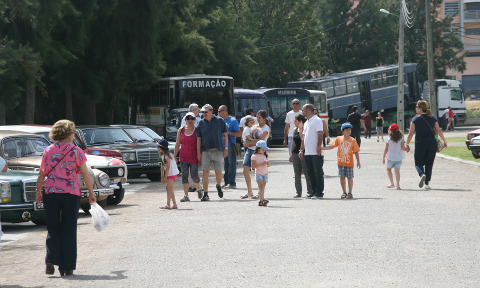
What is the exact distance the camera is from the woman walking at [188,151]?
16125mm

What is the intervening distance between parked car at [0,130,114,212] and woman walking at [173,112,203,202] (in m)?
1.81

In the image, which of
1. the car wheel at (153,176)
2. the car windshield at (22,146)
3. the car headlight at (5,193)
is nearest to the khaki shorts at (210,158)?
the car windshield at (22,146)

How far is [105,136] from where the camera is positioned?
21.3 meters

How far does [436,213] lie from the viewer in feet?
41.0

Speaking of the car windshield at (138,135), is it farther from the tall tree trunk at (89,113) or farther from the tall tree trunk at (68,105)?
the tall tree trunk at (89,113)

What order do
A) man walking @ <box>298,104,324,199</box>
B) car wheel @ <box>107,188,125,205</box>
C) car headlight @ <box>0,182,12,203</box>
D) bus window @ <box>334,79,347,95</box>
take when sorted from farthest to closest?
bus window @ <box>334,79,347,95</box> < car wheel @ <box>107,188,125,205</box> < man walking @ <box>298,104,324,199</box> < car headlight @ <box>0,182,12,203</box>

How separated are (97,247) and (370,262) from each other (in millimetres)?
3687

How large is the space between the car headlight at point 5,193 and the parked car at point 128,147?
786 centimetres

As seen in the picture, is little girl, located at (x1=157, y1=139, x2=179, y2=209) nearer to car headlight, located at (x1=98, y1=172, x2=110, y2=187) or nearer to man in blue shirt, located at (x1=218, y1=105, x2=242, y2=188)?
car headlight, located at (x1=98, y1=172, x2=110, y2=187)

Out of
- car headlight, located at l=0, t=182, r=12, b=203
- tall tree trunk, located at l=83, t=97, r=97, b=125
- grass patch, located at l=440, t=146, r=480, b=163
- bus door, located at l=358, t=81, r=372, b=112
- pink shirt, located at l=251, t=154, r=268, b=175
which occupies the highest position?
bus door, located at l=358, t=81, r=372, b=112

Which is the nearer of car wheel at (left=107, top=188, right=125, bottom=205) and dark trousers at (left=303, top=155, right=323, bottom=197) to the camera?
dark trousers at (left=303, top=155, right=323, bottom=197)

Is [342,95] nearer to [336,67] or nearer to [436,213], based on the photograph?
[336,67]

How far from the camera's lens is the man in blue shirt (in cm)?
1799

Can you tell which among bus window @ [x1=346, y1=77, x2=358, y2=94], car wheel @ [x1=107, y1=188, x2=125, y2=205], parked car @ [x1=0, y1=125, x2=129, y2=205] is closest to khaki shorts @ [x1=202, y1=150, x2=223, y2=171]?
parked car @ [x1=0, y1=125, x2=129, y2=205]
